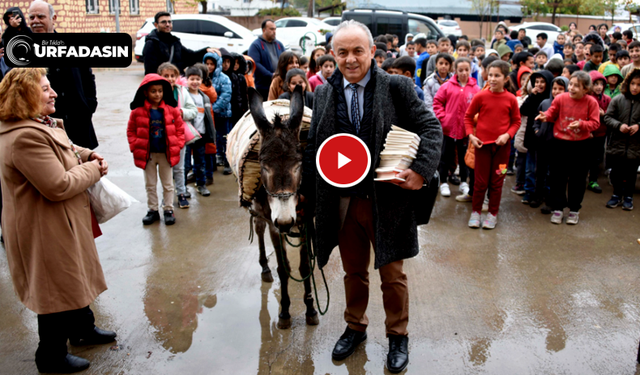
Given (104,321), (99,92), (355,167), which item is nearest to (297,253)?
(104,321)

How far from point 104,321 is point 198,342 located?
897 mm

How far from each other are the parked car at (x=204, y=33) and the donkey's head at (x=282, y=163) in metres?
14.9

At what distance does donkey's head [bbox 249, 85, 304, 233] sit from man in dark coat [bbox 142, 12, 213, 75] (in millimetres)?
4237

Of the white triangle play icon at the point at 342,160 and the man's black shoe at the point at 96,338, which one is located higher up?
the white triangle play icon at the point at 342,160

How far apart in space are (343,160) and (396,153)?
0.34 metres

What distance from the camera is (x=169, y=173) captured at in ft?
20.0

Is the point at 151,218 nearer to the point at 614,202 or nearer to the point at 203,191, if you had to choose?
the point at 203,191

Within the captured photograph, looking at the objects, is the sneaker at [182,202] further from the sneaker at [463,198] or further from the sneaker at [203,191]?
the sneaker at [463,198]

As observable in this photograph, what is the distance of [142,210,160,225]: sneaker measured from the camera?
589 centimetres

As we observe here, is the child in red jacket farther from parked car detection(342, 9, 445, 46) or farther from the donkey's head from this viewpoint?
parked car detection(342, 9, 445, 46)

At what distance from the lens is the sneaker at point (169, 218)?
5.92 meters

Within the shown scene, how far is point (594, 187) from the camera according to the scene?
7227 mm

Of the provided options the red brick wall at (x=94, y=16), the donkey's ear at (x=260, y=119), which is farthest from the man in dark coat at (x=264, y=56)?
the red brick wall at (x=94, y=16)

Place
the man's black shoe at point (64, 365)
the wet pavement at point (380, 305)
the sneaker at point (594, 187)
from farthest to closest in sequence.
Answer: the sneaker at point (594, 187)
the wet pavement at point (380, 305)
the man's black shoe at point (64, 365)
